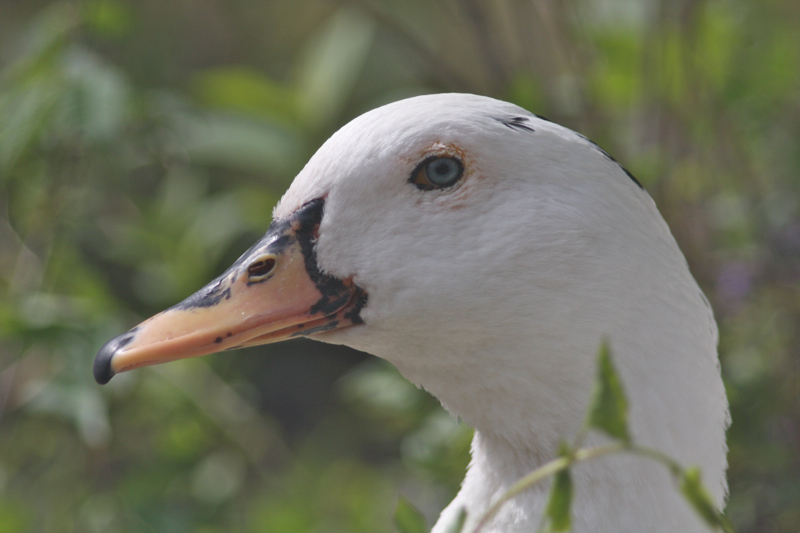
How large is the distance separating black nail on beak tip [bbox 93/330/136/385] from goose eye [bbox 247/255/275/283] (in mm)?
208

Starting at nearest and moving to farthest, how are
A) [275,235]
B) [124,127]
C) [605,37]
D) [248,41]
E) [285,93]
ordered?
[275,235] → [124,127] → [605,37] → [285,93] → [248,41]

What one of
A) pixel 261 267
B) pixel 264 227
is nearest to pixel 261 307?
pixel 261 267

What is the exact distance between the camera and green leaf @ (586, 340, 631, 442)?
69cm

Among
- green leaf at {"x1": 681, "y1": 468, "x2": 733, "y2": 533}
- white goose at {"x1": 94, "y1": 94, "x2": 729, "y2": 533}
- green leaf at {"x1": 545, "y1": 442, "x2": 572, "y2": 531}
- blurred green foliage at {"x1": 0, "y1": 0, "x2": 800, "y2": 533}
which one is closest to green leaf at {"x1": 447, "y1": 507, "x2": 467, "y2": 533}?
green leaf at {"x1": 545, "y1": 442, "x2": 572, "y2": 531}

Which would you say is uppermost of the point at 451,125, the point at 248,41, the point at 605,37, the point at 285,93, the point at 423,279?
the point at 451,125

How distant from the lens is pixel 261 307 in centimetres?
131

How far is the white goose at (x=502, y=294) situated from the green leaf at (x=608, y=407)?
531 mm

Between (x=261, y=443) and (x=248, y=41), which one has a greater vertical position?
(x=248, y=41)

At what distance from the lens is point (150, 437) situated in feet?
9.40

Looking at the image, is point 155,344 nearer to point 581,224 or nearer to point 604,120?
point 581,224

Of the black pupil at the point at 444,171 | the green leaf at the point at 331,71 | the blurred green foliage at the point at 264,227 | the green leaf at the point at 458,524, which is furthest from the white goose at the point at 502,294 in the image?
the green leaf at the point at 331,71

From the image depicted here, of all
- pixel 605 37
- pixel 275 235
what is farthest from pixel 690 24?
pixel 275 235

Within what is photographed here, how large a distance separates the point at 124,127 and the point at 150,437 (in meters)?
1.20

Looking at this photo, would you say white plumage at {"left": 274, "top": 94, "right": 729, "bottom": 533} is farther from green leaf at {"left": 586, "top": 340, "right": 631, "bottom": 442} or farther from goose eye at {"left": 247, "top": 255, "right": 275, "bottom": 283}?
green leaf at {"left": 586, "top": 340, "right": 631, "bottom": 442}
